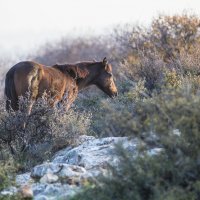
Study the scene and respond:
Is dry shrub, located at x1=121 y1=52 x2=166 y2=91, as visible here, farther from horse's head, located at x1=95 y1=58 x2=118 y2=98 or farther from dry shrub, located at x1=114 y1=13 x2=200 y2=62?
dry shrub, located at x1=114 y1=13 x2=200 y2=62

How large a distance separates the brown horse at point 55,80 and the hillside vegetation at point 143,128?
61 centimetres

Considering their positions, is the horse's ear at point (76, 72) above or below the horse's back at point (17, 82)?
below

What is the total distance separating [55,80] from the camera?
51.6 ft

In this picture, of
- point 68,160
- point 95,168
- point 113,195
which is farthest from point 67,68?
point 113,195

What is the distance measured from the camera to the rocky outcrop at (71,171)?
873 cm

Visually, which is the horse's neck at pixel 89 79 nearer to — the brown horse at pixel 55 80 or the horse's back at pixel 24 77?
the brown horse at pixel 55 80

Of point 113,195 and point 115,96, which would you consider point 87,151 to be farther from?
point 115,96

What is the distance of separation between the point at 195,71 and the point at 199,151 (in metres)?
10.3

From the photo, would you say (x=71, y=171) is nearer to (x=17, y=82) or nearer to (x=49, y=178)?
(x=49, y=178)

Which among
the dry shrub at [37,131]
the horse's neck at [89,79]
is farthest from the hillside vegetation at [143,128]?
the horse's neck at [89,79]

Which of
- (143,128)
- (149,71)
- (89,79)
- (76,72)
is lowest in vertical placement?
(149,71)

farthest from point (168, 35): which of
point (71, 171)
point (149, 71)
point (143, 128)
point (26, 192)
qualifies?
point (143, 128)

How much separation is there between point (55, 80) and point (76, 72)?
139cm

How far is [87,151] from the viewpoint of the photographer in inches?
436
